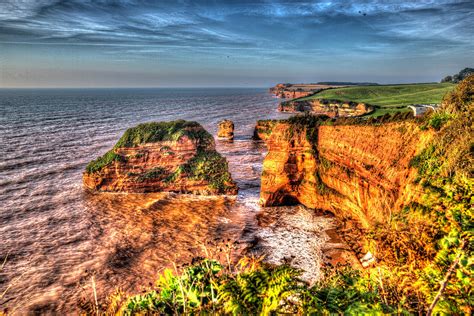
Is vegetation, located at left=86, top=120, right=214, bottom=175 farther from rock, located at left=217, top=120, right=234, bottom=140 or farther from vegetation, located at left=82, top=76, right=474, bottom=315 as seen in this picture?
rock, located at left=217, top=120, right=234, bottom=140

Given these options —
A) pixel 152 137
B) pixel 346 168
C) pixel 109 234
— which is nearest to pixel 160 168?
pixel 152 137

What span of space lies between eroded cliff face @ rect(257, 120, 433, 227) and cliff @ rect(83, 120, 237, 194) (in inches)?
319

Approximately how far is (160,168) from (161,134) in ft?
15.4

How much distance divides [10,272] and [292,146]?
81.3ft

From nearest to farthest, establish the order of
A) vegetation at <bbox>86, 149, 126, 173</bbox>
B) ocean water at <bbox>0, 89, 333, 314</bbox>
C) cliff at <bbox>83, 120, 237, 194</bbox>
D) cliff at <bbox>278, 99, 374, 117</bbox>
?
ocean water at <bbox>0, 89, 333, 314</bbox>
cliff at <bbox>83, 120, 237, 194</bbox>
vegetation at <bbox>86, 149, 126, 173</bbox>
cliff at <bbox>278, 99, 374, 117</bbox>

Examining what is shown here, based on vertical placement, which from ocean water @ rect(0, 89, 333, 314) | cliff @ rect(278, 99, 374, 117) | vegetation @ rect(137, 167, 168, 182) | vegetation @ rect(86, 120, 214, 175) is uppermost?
cliff @ rect(278, 99, 374, 117)

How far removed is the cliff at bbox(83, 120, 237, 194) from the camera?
107ft

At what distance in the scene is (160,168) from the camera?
3381 cm

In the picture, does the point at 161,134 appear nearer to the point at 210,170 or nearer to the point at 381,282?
the point at 210,170

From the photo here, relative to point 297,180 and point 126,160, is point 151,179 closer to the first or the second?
point 126,160

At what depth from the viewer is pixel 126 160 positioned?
33531mm

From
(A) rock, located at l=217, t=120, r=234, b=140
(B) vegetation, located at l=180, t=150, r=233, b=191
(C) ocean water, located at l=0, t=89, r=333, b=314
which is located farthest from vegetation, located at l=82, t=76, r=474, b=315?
(A) rock, located at l=217, t=120, r=234, b=140

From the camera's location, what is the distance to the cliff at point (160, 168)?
32.8 meters

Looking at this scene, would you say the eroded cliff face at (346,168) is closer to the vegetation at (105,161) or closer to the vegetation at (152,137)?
the vegetation at (152,137)
